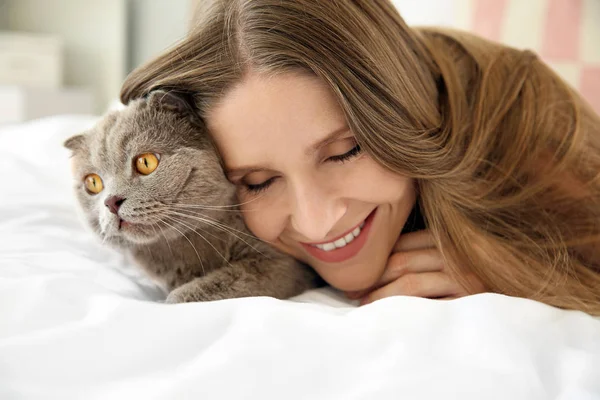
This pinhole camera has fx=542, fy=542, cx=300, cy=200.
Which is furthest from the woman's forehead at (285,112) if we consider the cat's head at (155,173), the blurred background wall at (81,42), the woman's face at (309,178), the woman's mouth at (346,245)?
the blurred background wall at (81,42)

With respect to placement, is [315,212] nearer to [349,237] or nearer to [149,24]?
[349,237]

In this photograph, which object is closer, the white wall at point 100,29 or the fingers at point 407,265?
the fingers at point 407,265

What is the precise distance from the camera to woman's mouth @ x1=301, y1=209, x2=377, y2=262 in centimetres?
99

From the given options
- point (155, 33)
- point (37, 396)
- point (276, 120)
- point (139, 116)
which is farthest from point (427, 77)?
point (155, 33)

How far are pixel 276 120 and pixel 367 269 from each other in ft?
1.09

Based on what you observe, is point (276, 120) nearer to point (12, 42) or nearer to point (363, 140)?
point (363, 140)

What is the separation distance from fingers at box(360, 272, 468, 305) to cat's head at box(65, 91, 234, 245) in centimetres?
34

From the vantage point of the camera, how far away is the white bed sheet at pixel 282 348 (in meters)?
0.53

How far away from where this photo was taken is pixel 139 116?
93 cm

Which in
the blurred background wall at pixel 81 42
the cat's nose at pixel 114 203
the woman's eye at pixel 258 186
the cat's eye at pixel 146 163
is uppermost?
the cat's eye at pixel 146 163

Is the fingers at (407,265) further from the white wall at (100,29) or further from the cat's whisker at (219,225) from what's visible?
the white wall at (100,29)

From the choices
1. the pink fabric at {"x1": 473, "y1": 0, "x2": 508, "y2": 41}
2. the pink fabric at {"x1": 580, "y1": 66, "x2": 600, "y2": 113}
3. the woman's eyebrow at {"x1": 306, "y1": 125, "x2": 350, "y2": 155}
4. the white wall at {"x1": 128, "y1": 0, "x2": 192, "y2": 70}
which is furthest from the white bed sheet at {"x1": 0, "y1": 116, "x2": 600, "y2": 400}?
the white wall at {"x1": 128, "y1": 0, "x2": 192, "y2": 70}

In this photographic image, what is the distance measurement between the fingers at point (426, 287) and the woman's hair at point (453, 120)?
0.08 ft

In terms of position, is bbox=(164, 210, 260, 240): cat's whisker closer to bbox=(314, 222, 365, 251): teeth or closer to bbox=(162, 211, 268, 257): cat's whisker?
bbox=(162, 211, 268, 257): cat's whisker
